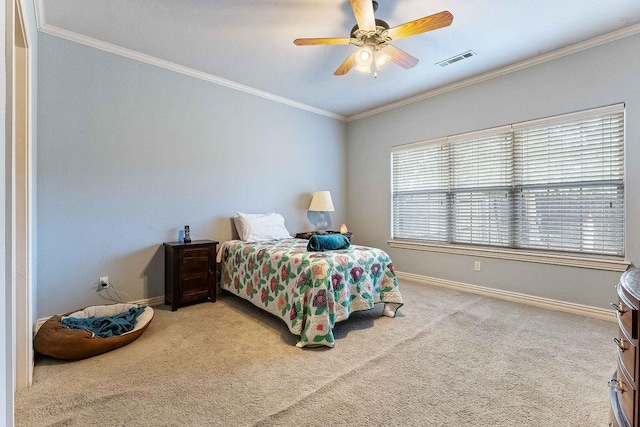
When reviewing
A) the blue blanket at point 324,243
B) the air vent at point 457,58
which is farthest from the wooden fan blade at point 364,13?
the blue blanket at point 324,243

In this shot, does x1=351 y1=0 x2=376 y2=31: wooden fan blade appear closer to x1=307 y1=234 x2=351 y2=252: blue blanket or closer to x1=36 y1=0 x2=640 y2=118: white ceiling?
x1=36 y1=0 x2=640 y2=118: white ceiling

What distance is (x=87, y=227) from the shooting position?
2.80 meters

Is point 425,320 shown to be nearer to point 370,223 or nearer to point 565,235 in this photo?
point 565,235

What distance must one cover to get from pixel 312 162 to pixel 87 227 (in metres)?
2.99

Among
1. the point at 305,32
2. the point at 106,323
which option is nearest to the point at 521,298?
the point at 305,32

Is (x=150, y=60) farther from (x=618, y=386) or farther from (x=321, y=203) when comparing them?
(x=618, y=386)

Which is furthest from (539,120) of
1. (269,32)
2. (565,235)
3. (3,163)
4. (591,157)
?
(3,163)

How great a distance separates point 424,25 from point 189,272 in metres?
3.06

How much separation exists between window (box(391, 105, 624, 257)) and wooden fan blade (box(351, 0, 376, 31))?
7.16 feet

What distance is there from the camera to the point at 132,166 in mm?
3066

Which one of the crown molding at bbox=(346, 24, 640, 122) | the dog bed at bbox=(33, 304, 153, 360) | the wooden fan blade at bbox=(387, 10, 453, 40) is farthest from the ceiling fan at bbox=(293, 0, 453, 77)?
the dog bed at bbox=(33, 304, 153, 360)

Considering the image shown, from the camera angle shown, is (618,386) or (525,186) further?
(525,186)

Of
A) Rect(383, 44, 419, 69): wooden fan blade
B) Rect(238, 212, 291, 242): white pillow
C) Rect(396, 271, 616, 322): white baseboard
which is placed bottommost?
Rect(396, 271, 616, 322): white baseboard

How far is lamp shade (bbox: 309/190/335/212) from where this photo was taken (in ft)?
Answer: 14.6
